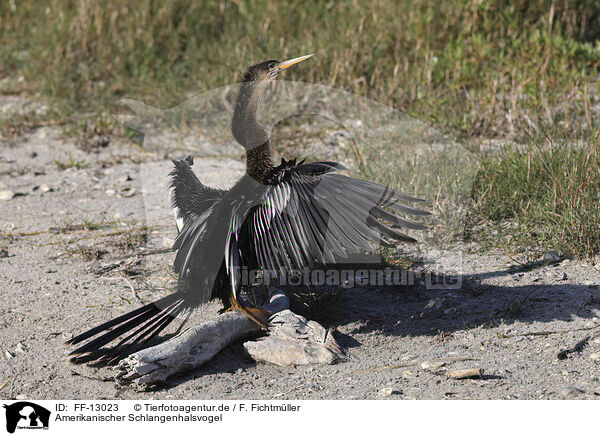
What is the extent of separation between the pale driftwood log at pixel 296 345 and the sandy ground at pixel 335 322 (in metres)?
0.05

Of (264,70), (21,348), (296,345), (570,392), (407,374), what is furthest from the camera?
(264,70)

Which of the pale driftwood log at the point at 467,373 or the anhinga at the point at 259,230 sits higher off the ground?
the anhinga at the point at 259,230

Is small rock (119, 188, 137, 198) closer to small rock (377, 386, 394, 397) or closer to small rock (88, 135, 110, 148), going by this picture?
small rock (88, 135, 110, 148)

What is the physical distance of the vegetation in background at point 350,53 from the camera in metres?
5.64

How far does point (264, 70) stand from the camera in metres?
3.73

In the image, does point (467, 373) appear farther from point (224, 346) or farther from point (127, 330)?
point (127, 330)

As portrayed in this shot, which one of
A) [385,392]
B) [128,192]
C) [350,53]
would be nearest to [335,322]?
[385,392]

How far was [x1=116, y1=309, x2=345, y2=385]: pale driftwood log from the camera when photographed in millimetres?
3068

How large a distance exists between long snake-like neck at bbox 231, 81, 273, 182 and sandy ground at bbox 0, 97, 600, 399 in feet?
2.70

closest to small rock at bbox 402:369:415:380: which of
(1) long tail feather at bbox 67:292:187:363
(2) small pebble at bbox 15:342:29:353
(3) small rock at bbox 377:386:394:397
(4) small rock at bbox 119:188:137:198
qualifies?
(3) small rock at bbox 377:386:394:397

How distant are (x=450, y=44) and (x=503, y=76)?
0.59 meters

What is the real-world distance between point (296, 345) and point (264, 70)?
1490 millimetres
